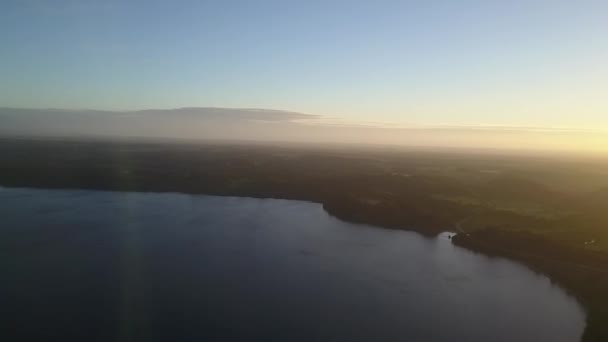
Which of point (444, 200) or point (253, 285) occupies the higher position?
point (444, 200)

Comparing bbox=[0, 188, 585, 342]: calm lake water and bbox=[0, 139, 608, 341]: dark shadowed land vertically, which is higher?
bbox=[0, 139, 608, 341]: dark shadowed land

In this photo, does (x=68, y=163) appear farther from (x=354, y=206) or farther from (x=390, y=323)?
(x=390, y=323)

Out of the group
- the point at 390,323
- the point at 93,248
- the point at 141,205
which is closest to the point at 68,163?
the point at 141,205

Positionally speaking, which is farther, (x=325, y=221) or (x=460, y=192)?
(x=460, y=192)

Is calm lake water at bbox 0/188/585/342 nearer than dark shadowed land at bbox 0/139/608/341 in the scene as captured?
Yes

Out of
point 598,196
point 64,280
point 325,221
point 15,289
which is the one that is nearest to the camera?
point 15,289

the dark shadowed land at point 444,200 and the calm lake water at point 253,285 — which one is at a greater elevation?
the dark shadowed land at point 444,200

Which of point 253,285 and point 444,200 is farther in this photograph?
point 444,200

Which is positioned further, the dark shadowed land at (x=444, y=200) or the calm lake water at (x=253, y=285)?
the dark shadowed land at (x=444, y=200)
